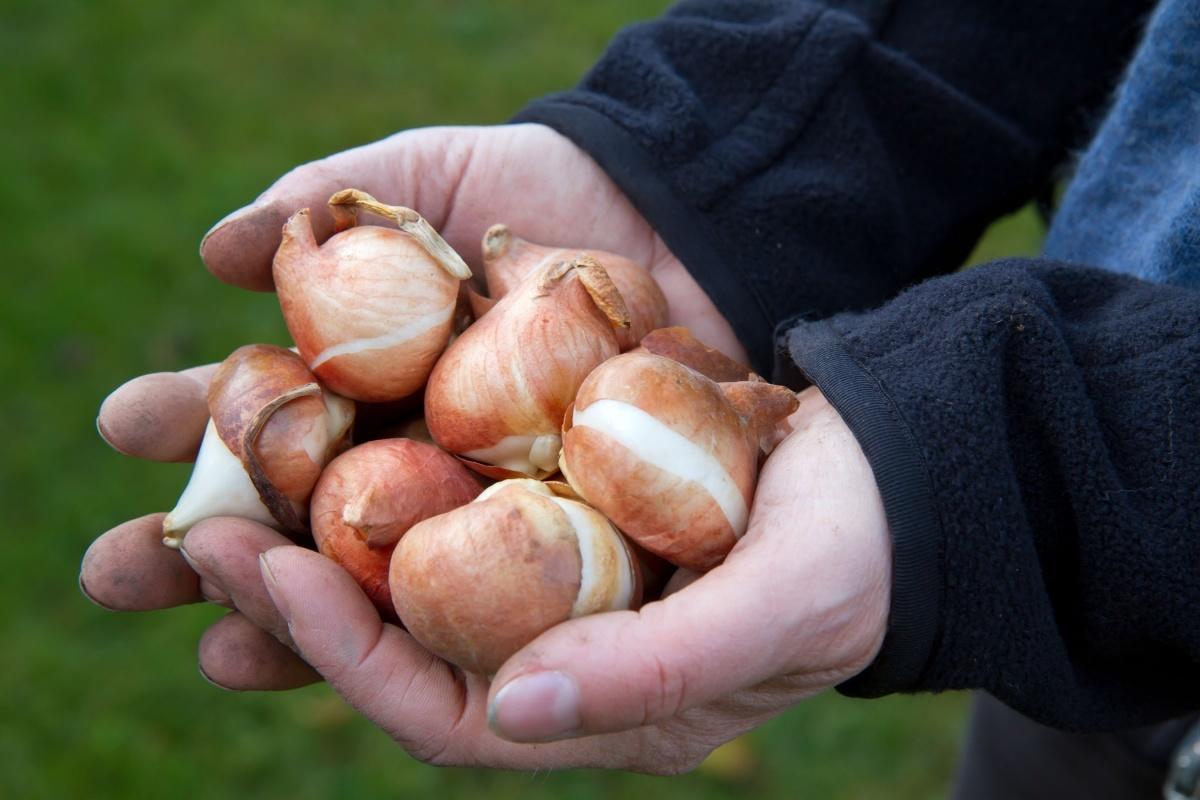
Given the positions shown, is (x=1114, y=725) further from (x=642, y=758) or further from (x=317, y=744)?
(x=317, y=744)

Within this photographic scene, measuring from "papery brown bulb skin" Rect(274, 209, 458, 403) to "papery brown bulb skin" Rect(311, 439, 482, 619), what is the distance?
9 cm

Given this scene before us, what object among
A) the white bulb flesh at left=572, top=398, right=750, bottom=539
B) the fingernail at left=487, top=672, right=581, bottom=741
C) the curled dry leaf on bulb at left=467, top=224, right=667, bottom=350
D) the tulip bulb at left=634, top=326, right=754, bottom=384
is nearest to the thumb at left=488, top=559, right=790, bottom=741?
the fingernail at left=487, top=672, right=581, bottom=741

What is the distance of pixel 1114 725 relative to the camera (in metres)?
1.04

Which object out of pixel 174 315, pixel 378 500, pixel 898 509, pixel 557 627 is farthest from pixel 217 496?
pixel 174 315

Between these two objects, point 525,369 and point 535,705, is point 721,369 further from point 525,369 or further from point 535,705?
point 535,705

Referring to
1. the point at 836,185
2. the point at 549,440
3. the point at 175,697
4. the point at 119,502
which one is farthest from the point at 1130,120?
the point at 119,502

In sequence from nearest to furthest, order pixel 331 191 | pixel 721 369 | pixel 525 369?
pixel 525 369
pixel 721 369
pixel 331 191

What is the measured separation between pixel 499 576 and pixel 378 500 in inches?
6.9

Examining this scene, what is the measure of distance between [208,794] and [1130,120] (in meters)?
1.84

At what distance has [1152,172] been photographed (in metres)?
1.15

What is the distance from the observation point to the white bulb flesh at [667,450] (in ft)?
3.19

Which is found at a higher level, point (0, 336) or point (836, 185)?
point (836, 185)

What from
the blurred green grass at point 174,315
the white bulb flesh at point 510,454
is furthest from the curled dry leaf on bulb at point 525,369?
the blurred green grass at point 174,315

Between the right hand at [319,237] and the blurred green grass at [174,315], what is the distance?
46 cm
